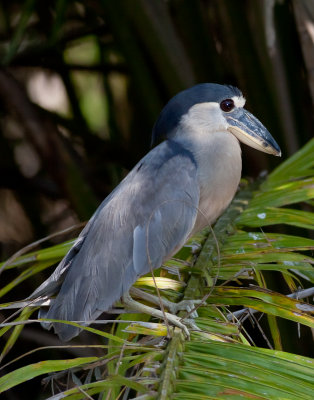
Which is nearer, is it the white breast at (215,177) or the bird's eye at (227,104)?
the white breast at (215,177)

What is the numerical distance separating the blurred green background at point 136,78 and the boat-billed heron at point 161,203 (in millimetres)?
524

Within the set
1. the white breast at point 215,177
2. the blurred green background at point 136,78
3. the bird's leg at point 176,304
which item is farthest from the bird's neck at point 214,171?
the blurred green background at point 136,78

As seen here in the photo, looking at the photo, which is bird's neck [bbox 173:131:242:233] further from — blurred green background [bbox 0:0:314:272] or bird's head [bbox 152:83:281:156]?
blurred green background [bbox 0:0:314:272]

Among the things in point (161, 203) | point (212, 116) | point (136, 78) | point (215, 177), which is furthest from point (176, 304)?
point (136, 78)

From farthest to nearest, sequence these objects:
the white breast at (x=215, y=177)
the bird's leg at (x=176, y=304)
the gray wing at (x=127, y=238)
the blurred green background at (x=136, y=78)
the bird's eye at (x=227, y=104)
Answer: the blurred green background at (x=136, y=78) < the bird's eye at (x=227, y=104) < the white breast at (x=215, y=177) < the gray wing at (x=127, y=238) < the bird's leg at (x=176, y=304)

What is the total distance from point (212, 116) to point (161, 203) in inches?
27.4

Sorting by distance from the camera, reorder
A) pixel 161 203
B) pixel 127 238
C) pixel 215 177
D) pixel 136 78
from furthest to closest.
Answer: pixel 136 78
pixel 215 177
pixel 127 238
pixel 161 203

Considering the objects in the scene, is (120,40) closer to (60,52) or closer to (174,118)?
(174,118)

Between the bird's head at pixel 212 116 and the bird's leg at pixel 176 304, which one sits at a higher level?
the bird's head at pixel 212 116

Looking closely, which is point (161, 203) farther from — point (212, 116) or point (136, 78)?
point (136, 78)

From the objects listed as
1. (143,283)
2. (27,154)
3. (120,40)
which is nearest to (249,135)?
(143,283)

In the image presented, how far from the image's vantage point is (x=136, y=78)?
105 inches

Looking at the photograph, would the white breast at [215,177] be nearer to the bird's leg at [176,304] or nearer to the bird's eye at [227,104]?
the bird's eye at [227,104]

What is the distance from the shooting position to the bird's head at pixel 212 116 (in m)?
2.08
